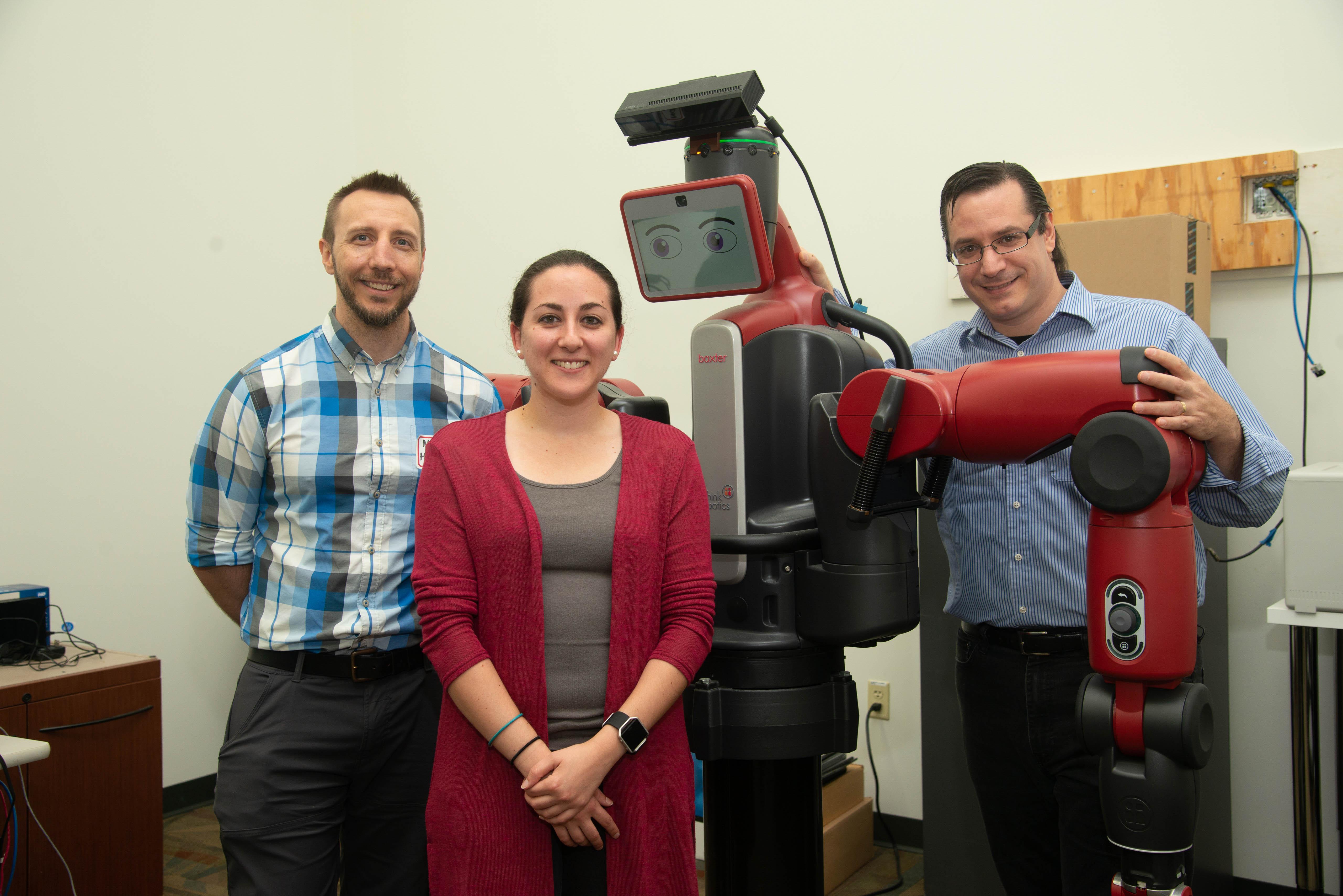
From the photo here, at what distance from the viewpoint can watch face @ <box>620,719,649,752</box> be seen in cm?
122

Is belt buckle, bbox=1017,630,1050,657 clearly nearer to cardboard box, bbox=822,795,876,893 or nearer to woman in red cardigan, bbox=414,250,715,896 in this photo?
woman in red cardigan, bbox=414,250,715,896

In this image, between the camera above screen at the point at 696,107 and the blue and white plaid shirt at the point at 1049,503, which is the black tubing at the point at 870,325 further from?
the camera above screen at the point at 696,107

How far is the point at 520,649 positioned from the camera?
1.24 meters

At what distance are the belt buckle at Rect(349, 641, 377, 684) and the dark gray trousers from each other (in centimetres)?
1

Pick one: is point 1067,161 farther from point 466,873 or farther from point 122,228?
point 122,228

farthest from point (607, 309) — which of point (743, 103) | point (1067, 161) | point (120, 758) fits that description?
point (120, 758)

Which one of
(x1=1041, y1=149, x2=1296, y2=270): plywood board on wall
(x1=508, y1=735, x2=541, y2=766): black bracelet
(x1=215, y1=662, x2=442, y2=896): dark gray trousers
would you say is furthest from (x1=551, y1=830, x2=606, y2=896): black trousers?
(x1=1041, y1=149, x2=1296, y2=270): plywood board on wall

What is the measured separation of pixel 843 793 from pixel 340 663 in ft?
5.74

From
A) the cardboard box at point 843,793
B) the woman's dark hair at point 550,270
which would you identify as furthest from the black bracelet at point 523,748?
the cardboard box at point 843,793

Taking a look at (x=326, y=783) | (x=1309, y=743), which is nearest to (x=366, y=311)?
(x=326, y=783)

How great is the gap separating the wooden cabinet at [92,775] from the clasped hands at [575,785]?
192 centimetres

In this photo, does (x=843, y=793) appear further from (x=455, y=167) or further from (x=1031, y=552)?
(x=455, y=167)

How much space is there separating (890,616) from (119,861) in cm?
245

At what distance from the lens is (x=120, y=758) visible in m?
2.64
